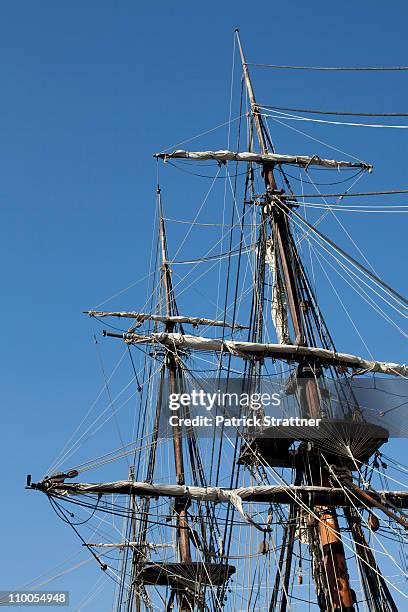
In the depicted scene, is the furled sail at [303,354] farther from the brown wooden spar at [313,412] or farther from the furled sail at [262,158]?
the furled sail at [262,158]

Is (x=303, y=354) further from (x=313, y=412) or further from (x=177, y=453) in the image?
(x=177, y=453)

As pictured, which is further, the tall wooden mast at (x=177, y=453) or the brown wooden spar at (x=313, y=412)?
the tall wooden mast at (x=177, y=453)

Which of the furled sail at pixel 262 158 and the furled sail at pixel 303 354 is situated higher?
the furled sail at pixel 262 158

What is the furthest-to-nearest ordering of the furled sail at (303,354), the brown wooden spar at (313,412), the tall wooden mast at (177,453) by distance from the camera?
1. the tall wooden mast at (177,453)
2. the furled sail at (303,354)
3. the brown wooden spar at (313,412)

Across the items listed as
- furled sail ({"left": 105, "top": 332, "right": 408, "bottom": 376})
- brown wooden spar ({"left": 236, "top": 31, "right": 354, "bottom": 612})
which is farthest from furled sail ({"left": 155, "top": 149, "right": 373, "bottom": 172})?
furled sail ({"left": 105, "top": 332, "right": 408, "bottom": 376})

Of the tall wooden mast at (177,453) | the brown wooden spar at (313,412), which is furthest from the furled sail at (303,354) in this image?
the tall wooden mast at (177,453)

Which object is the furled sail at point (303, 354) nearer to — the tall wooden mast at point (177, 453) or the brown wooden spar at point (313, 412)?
the brown wooden spar at point (313, 412)

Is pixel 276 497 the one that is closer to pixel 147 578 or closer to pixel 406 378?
pixel 406 378

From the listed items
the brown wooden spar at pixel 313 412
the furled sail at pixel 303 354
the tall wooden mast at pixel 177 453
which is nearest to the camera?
the brown wooden spar at pixel 313 412

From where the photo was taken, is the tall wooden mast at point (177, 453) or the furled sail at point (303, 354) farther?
the tall wooden mast at point (177, 453)

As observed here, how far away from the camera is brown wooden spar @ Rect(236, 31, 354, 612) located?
66.4 ft

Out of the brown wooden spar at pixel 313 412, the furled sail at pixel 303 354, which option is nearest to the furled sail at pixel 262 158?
the brown wooden spar at pixel 313 412

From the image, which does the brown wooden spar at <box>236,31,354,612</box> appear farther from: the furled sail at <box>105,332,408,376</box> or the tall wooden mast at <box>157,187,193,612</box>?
the tall wooden mast at <box>157,187,193,612</box>

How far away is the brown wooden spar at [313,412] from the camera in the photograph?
2023 centimetres
